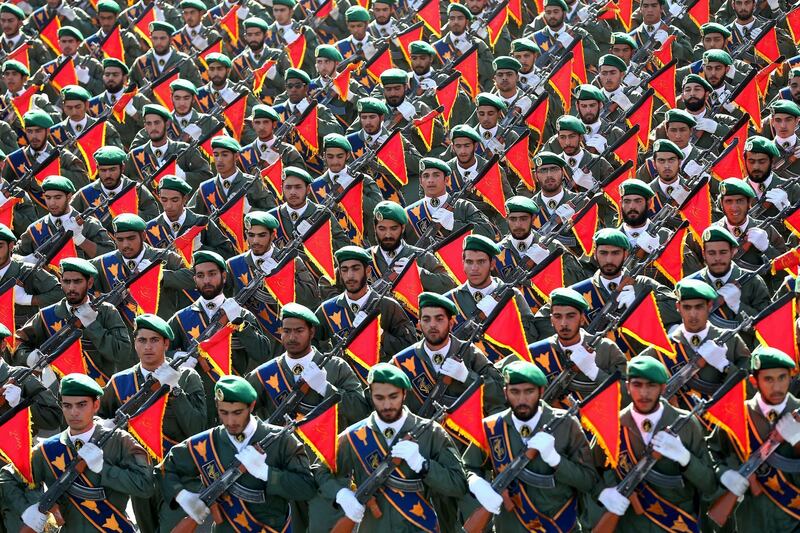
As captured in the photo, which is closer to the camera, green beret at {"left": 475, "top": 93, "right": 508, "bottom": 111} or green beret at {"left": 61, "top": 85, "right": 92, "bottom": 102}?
green beret at {"left": 475, "top": 93, "right": 508, "bottom": 111}

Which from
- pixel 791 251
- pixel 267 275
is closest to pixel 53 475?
pixel 267 275

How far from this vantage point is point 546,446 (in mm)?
11969

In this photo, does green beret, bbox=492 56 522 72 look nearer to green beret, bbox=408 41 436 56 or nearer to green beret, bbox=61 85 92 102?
green beret, bbox=408 41 436 56

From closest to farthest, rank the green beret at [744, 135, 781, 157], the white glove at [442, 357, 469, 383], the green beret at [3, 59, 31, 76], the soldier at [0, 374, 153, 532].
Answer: the soldier at [0, 374, 153, 532], the white glove at [442, 357, 469, 383], the green beret at [744, 135, 781, 157], the green beret at [3, 59, 31, 76]

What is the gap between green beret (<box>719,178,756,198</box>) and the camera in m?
16.2

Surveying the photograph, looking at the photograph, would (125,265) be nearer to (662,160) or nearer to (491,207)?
(491,207)

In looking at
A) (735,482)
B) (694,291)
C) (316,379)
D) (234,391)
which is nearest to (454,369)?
(316,379)

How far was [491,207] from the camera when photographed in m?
18.5

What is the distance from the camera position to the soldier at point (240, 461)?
12.3 metres

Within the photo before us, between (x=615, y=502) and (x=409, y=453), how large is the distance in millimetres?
1560

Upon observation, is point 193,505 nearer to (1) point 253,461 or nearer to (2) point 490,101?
(1) point 253,461

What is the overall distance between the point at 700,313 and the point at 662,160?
4.76 metres

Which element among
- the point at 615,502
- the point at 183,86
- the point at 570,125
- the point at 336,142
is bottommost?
the point at 615,502

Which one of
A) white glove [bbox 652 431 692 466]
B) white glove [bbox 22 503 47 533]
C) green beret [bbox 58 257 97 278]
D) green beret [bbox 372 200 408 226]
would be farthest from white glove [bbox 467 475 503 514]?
green beret [bbox 58 257 97 278]
